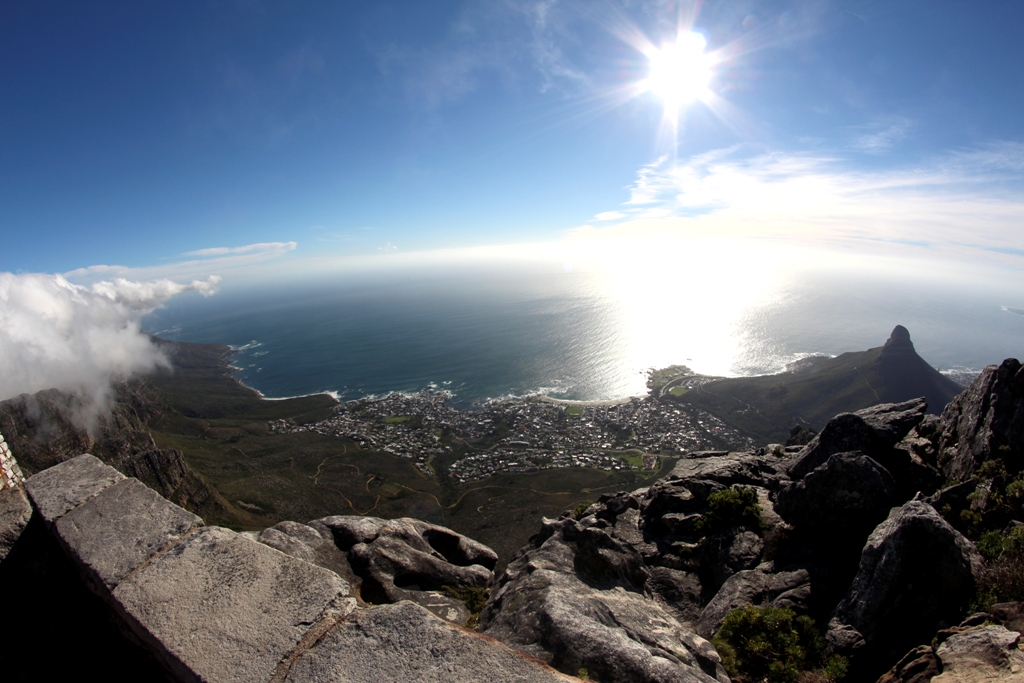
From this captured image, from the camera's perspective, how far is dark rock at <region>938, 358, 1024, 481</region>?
1150 cm

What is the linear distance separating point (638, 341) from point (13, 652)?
601ft

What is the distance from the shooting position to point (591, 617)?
771 centimetres

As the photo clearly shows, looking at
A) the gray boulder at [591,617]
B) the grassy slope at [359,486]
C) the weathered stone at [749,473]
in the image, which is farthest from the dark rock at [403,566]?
the grassy slope at [359,486]

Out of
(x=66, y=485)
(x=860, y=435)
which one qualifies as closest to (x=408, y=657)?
(x=66, y=485)

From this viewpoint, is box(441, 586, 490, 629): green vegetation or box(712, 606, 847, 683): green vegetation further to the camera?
box(441, 586, 490, 629): green vegetation

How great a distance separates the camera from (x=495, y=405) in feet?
387

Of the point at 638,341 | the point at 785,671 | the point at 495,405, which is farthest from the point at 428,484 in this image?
the point at 638,341

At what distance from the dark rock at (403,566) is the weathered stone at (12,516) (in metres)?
8.03

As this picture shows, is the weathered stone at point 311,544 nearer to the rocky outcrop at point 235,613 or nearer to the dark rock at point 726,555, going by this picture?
the rocky outcrop at point 235,613

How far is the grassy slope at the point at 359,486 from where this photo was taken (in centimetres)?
6831


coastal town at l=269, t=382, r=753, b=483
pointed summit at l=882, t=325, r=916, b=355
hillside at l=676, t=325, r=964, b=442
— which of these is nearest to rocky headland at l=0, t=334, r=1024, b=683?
coastal town at l=269, t=382, r=753, b=483

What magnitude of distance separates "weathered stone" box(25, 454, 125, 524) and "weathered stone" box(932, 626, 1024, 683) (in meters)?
13.2

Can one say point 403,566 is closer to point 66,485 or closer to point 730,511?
point 66,485

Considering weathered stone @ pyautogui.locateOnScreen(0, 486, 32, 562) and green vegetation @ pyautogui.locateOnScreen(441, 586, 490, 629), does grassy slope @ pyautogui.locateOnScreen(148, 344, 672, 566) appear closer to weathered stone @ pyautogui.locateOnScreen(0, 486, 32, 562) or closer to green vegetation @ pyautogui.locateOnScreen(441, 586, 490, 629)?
green vegetation @ pyautogui.locateOnScreen(441, 586, 490, 629)
